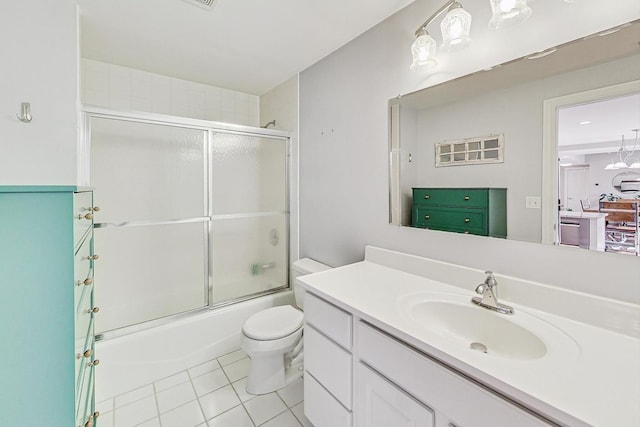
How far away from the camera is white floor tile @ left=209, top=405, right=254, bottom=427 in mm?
1436

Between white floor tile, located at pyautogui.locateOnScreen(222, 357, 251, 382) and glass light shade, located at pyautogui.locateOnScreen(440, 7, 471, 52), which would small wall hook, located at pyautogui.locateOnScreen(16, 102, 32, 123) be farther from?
glass light shade, located at pyautogui.locateOnScreen(440, 7, 471, 52)

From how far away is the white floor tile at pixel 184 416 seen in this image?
4.73 ft

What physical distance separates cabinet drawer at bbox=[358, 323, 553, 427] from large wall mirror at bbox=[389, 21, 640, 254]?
0.65 meters

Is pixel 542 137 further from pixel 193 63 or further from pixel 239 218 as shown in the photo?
pixel 193 63

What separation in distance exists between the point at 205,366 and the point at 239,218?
1.13 m

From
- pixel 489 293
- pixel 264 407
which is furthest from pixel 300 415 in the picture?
pixel 489 293

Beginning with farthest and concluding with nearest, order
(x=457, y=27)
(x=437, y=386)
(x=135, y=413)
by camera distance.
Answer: (x=135, y=413) < (x=457, y=27) < (x=437, y=386)

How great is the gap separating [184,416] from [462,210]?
1.81 m

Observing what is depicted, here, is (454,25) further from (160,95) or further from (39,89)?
(160,95)

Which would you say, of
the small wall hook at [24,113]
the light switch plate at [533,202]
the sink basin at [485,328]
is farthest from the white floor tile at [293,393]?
the small wall hook at [24,113]

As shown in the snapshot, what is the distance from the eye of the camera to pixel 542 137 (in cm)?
100

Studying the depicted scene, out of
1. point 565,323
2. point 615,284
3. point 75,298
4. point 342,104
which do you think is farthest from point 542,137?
point 75,298

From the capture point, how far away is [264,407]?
156 cm

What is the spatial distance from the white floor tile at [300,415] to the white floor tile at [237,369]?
17.8 inches
